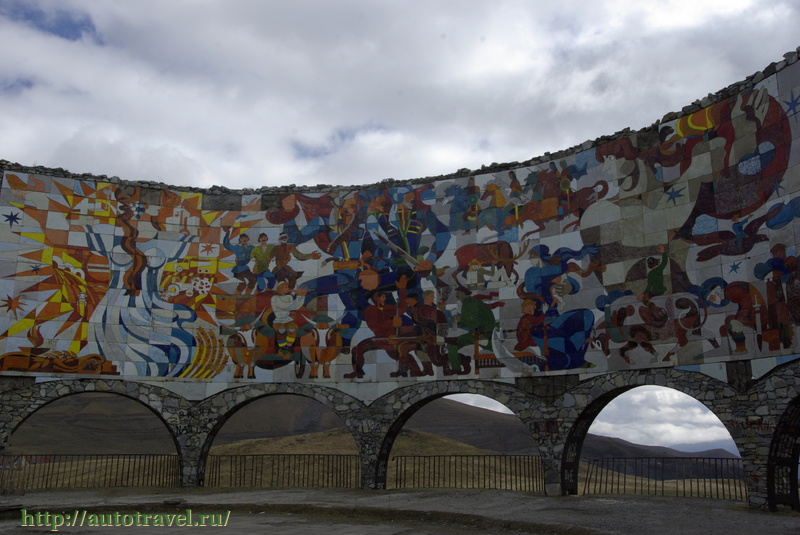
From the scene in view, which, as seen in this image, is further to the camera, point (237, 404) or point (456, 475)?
point (456, 475)

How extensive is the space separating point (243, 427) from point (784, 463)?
38426 millimetres

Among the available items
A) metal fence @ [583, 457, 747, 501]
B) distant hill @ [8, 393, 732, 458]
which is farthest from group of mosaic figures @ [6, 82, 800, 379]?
distant hill @ [8, 393, 732, 458]

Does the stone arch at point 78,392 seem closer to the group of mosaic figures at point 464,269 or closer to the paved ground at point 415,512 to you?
the group of mosaic figures at point 464,269

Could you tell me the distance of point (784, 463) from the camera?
13.9m

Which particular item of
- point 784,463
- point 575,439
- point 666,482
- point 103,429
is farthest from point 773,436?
point 103,429

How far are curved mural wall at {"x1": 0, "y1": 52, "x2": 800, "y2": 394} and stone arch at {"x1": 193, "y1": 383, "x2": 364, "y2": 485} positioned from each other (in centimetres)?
41

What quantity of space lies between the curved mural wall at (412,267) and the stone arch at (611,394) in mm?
301

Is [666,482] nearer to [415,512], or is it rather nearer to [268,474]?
[268,474]

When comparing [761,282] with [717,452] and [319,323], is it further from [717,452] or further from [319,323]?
[717,452]

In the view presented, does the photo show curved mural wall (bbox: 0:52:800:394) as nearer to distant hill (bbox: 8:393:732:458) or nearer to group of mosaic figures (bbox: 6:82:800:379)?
group of mosaic figures (bbox: 6:82:800:379)

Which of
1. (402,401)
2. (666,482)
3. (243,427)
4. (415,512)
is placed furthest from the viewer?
(243,427)

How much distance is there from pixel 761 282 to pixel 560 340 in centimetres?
496

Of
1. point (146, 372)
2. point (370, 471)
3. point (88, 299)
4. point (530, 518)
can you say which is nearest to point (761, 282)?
point (530, 518)

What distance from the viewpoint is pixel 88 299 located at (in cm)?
1997
